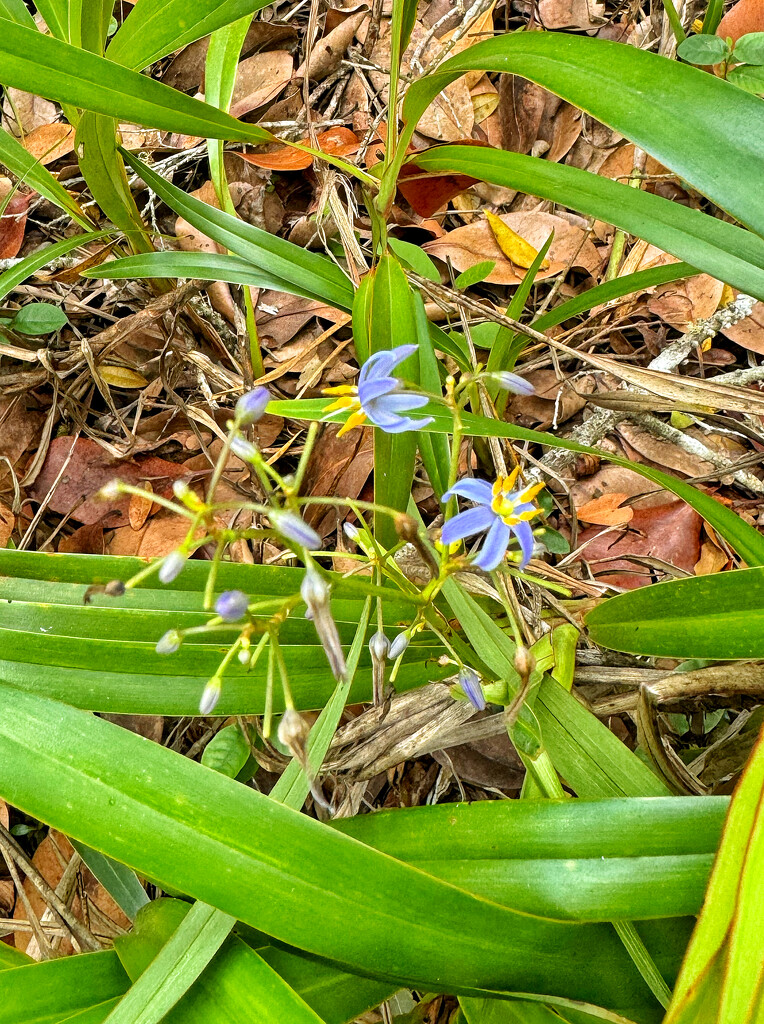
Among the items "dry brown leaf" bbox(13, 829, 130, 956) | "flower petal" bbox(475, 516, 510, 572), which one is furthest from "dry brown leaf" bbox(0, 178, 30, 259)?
"flower petal" bbox(475, 516, 510, 572)

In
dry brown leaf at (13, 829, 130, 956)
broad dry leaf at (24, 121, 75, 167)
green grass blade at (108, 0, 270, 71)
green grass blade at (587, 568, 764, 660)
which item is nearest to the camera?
green grass blade at (587, 568, 764, 660)

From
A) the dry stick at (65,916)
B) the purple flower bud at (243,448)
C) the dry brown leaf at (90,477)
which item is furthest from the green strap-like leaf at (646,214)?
the dry stick at (65,916)

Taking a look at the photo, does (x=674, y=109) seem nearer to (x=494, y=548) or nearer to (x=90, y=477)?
(x=494, y=548)

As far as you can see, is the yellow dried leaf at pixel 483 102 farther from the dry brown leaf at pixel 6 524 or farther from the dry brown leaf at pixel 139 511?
the dry brown leaf at pixel 6 524

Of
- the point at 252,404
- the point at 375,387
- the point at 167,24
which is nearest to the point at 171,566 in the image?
the point at 252,404

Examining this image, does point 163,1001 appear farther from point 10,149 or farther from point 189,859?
point 10,149

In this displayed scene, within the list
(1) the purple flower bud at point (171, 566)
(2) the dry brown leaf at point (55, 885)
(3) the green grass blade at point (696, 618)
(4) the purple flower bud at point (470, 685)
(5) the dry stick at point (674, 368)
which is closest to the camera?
(1) the purple flower bud at point (171, 566)

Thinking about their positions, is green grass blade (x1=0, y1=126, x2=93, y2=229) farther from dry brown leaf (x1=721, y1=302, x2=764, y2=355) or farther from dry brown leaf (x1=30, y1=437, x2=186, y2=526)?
dry brown leaf (x1=721, y1=302, x2=764, y2=355)
